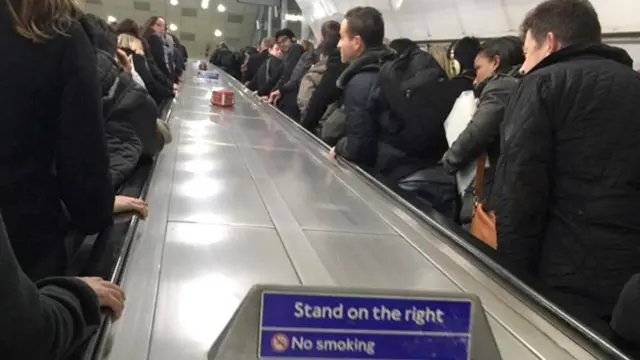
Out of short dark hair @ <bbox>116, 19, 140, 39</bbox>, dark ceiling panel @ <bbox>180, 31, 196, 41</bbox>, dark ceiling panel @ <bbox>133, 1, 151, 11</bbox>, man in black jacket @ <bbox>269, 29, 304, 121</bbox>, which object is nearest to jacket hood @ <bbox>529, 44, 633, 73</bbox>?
short dark hair @ <bbox>116, 19, 140, 39</bbox>

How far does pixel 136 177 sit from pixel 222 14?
34931mm

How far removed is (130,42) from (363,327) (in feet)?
18.2

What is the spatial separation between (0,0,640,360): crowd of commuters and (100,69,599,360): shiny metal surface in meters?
0.12

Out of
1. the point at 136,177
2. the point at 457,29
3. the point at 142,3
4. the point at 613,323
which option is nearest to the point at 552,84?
the point at 613,323

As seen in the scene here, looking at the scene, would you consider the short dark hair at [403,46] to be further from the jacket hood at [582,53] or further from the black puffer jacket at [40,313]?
the black puffer jacket at [40,313]

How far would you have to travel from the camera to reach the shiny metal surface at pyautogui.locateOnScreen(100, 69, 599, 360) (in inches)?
63.5

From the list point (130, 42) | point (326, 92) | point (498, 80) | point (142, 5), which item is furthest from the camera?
point (142, 5)

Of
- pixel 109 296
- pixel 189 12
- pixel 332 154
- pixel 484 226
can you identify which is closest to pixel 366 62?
pixel 332 154

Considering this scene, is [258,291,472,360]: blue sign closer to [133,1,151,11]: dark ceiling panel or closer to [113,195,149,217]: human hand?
[113,195,149,217]: human hand

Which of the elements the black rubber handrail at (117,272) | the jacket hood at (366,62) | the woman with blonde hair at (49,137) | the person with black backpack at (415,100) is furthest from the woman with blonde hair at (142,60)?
the woman with blonde hair at (49,137)

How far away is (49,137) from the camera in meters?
1.82

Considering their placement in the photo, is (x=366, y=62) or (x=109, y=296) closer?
(x=109, y=296)

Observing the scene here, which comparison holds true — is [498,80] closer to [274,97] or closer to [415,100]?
[415,100]

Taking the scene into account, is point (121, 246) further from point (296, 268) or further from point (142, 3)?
point (142, 3)
